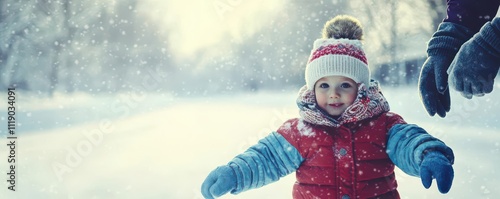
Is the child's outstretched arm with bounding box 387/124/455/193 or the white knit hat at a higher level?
the white knit hat

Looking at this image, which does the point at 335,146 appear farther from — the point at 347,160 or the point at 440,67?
the point at 440,67

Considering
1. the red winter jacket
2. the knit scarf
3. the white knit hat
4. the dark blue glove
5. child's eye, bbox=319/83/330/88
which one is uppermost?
the white knit hat

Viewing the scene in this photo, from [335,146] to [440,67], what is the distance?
2.26 ft

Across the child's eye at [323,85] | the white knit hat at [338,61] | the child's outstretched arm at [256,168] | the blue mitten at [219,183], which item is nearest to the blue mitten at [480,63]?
the white knit hat at [338,61]

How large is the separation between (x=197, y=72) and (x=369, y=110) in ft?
18.2

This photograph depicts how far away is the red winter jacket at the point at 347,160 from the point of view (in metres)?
1.87

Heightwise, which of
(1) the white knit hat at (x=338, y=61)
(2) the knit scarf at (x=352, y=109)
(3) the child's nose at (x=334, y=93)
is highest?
(1) the white knit hat at (x=338, y=61)

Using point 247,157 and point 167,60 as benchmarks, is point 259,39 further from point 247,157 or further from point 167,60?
point 247,157

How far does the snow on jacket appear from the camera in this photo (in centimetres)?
187

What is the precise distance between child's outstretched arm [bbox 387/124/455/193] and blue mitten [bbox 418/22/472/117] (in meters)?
0.38

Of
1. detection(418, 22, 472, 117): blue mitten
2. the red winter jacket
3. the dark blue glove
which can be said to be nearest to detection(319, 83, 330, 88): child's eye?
the red winter jacket

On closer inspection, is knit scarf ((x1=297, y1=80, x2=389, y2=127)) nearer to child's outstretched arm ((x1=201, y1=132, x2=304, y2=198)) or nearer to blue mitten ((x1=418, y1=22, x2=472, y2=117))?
child's outstretched arm ((x1=201, y1=132, x2=304, y2=198))

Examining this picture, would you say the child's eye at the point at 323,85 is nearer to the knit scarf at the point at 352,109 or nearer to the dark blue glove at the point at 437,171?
the knit scarf at the point at 352,109

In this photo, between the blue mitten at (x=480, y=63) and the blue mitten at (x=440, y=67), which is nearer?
the blue mitten at (x=480, y=63)
